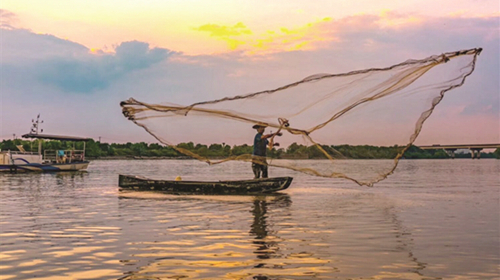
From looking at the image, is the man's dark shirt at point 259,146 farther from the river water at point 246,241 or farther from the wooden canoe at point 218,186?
the river water at point 246,241

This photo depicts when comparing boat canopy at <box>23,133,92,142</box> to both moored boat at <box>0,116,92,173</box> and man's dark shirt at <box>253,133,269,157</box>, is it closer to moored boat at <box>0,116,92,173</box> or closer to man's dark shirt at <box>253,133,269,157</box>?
moored boat at <box>0,116,92,173</box>

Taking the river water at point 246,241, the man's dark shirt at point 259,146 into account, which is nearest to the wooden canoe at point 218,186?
the man's dark shirt at point 259,146

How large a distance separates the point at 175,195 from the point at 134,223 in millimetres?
9422

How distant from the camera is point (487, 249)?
10.5 metres

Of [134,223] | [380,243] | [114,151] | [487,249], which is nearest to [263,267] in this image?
[380,243]

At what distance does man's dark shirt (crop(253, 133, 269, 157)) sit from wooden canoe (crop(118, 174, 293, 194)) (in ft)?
5.81

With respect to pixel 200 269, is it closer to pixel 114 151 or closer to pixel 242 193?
pixel 242 193

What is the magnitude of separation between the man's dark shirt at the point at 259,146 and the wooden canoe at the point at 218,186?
1771 mm

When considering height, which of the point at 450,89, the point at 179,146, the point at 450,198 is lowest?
the point at 450,198

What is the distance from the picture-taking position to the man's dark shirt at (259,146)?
69.5 feet

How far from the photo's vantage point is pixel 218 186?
76.6 feet

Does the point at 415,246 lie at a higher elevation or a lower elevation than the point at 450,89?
lower

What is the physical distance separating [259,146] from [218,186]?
3.38m

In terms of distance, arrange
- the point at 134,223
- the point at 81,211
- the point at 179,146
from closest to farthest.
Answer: the point at 134,223, the point at 81,211, the point at 179,146
